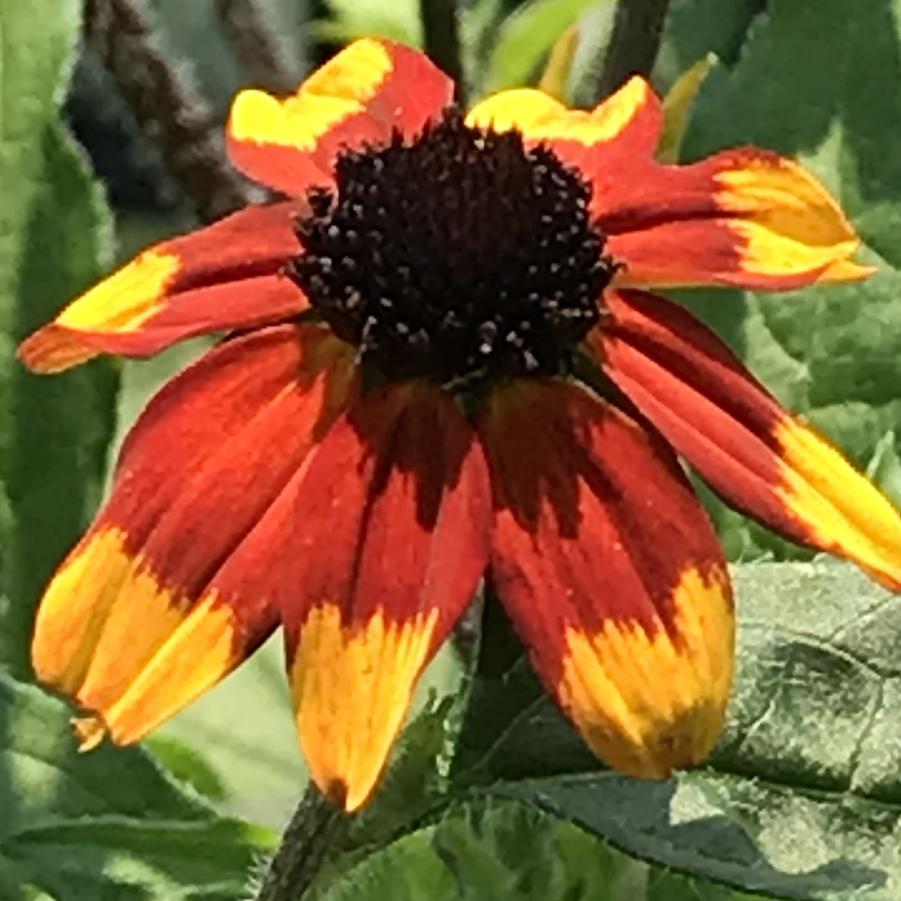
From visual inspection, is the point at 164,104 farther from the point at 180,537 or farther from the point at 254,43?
the point at 180,537

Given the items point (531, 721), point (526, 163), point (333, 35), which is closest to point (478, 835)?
point (531, 721)

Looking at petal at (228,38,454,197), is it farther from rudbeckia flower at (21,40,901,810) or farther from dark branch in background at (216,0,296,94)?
dark branch in background at (216,0,296,94)

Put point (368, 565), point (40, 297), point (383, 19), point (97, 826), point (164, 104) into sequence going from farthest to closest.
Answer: point (383, 19) < point (164, 104) < point (40, 297) < point (97, 826) < point (368, 565)

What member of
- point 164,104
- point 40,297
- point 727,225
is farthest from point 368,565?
point 164,104

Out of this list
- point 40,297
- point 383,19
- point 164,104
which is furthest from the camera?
point 383,19

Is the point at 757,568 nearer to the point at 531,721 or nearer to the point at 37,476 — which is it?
the point at 531,721

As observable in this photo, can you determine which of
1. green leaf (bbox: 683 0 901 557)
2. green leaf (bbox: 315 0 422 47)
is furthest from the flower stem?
green leaf (bbox: 315 0 422 47)

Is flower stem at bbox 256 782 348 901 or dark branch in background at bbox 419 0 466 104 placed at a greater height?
dark branch in background at bbox 419 0 466 104
